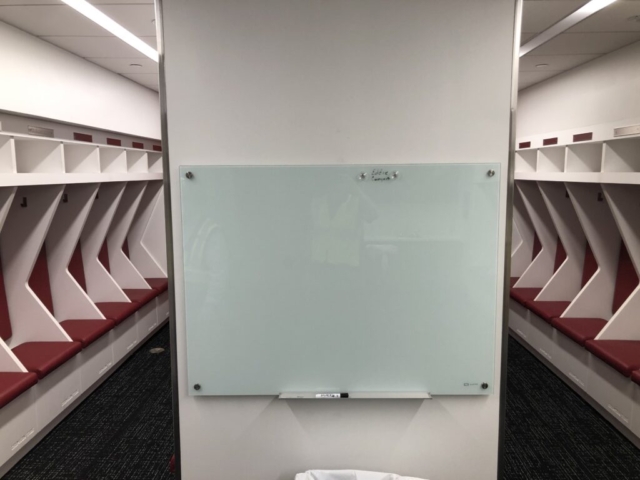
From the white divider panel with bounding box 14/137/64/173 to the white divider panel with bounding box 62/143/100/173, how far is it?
39cm

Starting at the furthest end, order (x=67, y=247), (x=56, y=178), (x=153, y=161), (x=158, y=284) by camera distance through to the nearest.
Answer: (x=153, y=161), (x=158, y=284), (x=67, y=247), (x=56, y=178)

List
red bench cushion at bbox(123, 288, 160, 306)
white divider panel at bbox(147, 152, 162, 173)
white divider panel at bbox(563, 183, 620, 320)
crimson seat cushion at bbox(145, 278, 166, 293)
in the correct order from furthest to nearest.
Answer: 1. white divider panel at bbox(147, 152, 162, 173)
2. crimson seat cushion at bbox(145, 278, 166, 293)
3. red bench cushion at bbox(123, 288, 160, 306)
4. white divider panel at bbox(563, 183, 620, 320)

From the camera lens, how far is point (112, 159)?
14.1 ft

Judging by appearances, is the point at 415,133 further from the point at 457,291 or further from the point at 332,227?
the point at 457,291

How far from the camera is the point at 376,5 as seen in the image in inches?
66.3

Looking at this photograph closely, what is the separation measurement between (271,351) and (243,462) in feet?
1.66

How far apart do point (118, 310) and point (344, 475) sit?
314cm

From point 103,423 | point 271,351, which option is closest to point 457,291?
point 271,351

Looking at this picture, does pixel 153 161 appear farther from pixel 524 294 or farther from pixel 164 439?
pixel 524 294

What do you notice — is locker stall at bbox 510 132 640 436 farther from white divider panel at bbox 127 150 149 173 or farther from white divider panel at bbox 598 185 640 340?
white divider panel at bbox 127 150 149 173

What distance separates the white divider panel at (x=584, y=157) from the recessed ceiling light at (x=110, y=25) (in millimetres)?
3683

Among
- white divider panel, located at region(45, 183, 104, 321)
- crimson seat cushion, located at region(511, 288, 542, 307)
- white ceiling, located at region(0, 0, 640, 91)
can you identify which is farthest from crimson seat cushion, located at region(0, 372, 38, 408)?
crimson seat cushion, located at region(511, 288, 542, 307)

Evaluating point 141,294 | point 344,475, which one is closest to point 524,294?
point 344,475

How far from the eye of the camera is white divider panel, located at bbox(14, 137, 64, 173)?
10.2 feet
